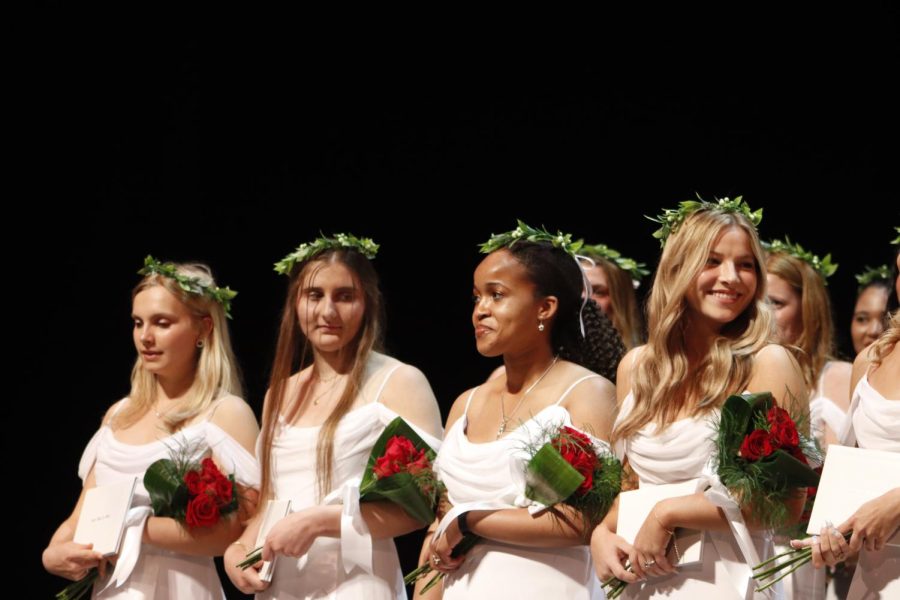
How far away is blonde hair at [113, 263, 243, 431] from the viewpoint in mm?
4461

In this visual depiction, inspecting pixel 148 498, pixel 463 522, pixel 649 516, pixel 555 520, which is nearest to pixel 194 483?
pixel 148 498

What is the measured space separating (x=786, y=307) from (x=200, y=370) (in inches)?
92.6

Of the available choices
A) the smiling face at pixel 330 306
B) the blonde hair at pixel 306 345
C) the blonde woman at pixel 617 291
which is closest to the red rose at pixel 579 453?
the blonde hair at pixel 306 345

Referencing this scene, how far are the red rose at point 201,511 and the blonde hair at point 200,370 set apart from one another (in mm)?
526

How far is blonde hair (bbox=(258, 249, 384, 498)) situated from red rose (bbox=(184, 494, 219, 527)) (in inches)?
7.3

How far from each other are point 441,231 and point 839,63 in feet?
6.84

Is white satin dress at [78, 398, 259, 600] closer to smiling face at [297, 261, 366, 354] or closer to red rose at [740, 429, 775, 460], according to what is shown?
smiling face at [297, 261, 366, 354]

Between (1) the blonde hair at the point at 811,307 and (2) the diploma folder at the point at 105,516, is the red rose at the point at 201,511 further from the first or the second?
(1) the blonde hair at the point at 811,307

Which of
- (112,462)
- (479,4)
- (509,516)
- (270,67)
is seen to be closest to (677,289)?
(509,516)

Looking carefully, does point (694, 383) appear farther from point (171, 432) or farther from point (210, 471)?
point (171, 432)

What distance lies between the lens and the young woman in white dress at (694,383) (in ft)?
9.74

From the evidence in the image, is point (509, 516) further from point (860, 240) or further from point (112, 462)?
point (860, 240)

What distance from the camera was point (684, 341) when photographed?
3.32 metres

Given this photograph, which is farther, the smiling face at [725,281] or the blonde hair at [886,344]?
the smiling face at [725,281]
